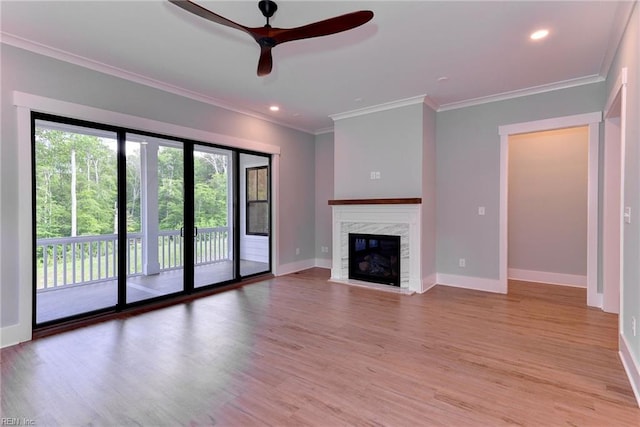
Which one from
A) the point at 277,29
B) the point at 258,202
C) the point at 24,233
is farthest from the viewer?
the point at 258,202

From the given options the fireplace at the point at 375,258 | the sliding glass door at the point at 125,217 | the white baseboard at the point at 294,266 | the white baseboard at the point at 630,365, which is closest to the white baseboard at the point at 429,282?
the fireplace at the point at 375,258

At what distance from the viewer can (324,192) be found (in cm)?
639

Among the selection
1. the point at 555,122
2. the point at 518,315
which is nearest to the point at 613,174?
the point at 555,122

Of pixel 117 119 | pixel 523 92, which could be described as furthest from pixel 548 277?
pixel 117 119

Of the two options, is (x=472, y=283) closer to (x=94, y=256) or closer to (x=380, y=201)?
(x=380, y=201)

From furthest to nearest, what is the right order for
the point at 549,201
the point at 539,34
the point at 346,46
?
the point at 549,201
the point at 346,46
the point at 539,34

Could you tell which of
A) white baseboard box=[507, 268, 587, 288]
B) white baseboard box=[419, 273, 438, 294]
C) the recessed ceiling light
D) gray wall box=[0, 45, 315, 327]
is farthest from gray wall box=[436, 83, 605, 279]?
gray wall box=[0, 45, 315, 327]

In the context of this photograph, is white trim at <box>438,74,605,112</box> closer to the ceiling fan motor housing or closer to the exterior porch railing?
the ceiling fan motor housing

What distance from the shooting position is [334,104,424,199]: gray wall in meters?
4.62

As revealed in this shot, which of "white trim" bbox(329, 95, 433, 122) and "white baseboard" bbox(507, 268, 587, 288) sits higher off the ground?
"white trim" bbox(329, 95, 433, 122)

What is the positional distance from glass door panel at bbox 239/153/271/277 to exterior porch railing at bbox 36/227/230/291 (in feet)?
2.97

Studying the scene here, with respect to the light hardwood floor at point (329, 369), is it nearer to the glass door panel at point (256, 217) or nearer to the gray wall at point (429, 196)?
the gray wall at point (429, 196)

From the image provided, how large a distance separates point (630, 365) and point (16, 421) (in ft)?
13.3

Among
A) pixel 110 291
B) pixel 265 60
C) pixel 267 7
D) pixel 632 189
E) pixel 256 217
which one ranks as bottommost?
pixel 110 291
